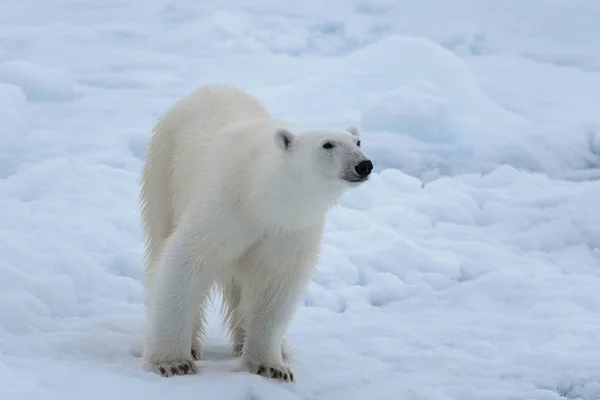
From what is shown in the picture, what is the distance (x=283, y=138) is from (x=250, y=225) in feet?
1.13

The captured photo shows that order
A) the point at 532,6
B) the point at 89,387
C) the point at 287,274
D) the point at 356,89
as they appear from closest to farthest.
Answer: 1. the point at 89,387
2. the point at 287,274
3. the point at 356,89
4. the point at 532,6

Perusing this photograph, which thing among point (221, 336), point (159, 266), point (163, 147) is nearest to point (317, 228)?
point (159, 266)

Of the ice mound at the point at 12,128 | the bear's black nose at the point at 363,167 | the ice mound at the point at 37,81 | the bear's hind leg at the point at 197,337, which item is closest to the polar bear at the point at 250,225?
the bear's black nose at the point at 363,167

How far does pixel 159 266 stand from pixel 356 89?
19.6ft

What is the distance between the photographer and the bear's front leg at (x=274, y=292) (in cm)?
352

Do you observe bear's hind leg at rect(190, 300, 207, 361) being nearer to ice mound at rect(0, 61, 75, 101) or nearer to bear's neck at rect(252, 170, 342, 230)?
bear's neck at rect(252, 170, 342, 230)

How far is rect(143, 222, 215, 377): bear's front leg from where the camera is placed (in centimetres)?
345

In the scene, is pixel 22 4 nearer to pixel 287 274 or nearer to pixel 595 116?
pixel 595 116

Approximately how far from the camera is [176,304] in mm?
3480

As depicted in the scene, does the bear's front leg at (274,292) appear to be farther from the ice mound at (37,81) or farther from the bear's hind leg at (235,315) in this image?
the ice mound at (37,81)

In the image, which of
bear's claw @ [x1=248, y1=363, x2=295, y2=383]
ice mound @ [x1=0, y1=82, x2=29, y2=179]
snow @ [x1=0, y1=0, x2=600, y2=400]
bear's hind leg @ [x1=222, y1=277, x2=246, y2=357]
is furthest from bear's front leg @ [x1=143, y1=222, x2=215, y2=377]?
ice mound @ [x1=0, y1=82, x2=29, y2=179]

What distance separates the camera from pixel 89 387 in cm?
306

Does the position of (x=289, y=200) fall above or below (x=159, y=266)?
above

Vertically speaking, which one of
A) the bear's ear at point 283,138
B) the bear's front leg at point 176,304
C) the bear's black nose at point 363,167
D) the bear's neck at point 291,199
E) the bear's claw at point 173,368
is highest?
the bear's ear at point 283,138
